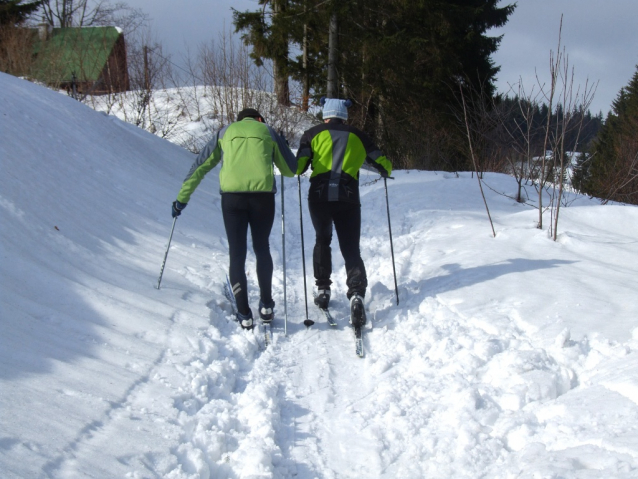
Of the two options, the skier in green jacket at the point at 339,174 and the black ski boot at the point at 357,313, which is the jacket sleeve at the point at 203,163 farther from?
the black ski boot at the point at 357,313

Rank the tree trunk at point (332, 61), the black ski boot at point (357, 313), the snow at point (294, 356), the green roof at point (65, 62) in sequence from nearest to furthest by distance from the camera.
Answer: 1. the snow at point (294, 356)
2. the black ski boot at point (357, 313)
3. the green roof at point (65, 62)
4. the tree trunk at point (332, 61)

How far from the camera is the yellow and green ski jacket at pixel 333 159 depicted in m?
4.92

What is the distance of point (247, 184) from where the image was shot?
15.1ft

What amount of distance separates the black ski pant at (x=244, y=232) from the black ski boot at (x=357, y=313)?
0.76 m

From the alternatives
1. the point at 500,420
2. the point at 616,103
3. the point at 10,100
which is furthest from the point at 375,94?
the point at 616,103

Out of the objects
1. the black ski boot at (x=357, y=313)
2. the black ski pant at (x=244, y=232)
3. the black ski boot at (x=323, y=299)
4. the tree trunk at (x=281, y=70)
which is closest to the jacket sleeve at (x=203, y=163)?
the black ski pant at (x=244, y=232)

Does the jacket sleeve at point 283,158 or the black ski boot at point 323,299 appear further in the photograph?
the black ski boot at point 323,299

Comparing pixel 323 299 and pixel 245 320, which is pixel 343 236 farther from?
pixel 245 320

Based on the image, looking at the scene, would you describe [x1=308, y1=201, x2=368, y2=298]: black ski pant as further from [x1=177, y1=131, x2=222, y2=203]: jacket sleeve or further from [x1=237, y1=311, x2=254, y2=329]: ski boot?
[x1=177, y1=131, x2=222, y2=203]: jacket sleeve

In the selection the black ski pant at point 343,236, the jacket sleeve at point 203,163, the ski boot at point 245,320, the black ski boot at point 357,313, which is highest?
the jacket sleeve at point 203,163

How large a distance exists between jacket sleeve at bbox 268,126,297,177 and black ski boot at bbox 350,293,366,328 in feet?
4.19

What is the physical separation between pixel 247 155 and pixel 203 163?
1.68ft

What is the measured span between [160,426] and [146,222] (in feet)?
14.6

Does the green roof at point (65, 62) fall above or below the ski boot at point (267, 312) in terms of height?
above
